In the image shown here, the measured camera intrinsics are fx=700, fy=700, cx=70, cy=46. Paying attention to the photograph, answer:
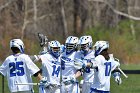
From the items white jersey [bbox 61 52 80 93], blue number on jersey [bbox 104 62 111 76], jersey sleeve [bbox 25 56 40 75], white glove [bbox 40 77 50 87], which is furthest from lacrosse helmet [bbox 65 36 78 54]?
blue number on jersey [bbox 104 62 111 76]

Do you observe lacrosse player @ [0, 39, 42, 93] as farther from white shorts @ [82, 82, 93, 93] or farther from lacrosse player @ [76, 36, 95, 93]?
white shorts @ [82, 82, 93, 93]

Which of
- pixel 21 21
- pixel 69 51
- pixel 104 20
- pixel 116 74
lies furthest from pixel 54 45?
pixel 104 20

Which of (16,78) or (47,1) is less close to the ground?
(47,1)

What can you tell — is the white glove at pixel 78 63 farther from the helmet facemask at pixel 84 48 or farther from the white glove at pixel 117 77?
the white glove at pixel 117 77

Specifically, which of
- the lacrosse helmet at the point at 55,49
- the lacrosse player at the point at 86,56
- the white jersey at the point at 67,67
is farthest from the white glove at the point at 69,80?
the lacrosse helmet at the point at 55,49

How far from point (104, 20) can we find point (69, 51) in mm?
29086

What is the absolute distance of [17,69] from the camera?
1384cm

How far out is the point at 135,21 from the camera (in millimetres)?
42375

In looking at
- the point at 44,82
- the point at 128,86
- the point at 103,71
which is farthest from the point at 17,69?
the point at 128,86

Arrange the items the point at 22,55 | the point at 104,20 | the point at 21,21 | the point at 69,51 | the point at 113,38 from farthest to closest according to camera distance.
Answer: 1. the point at 104,20
2. the point at 21,21
3. the point at 113,38
4. the point at 69,51
5. the point at 22,55

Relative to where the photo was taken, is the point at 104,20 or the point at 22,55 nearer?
the point at 22,55

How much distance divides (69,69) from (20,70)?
4.11ft

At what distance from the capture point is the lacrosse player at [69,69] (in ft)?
47.5

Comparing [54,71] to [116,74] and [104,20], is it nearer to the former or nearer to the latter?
[116,74]
